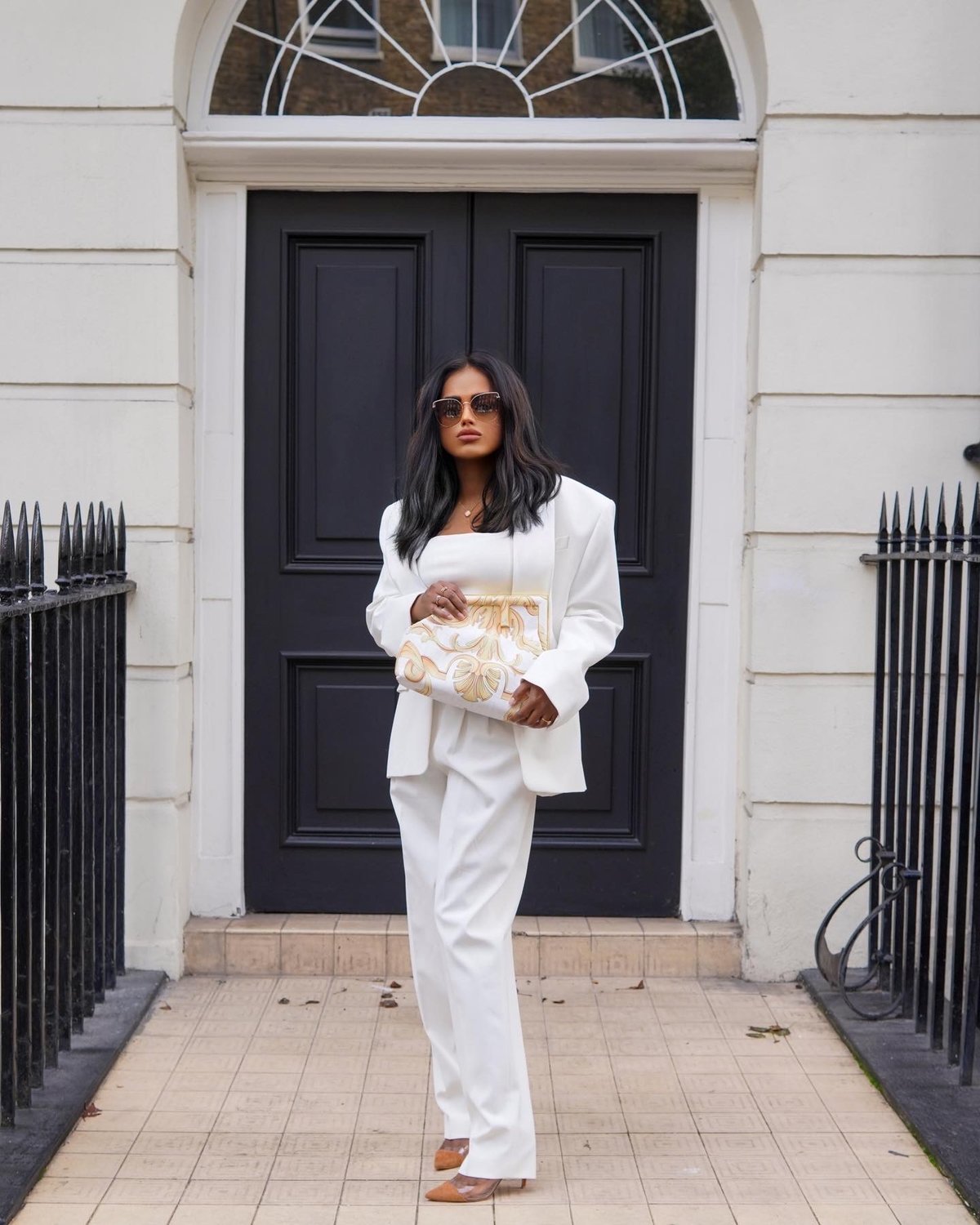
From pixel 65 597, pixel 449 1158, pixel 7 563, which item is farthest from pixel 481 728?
pixel 65 597

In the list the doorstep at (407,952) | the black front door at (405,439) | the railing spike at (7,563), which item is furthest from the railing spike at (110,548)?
the doorstep at (407,952)

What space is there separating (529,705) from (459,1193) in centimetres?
120

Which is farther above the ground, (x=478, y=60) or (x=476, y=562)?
(x=478, y=60)

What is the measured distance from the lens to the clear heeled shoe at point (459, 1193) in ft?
10.9

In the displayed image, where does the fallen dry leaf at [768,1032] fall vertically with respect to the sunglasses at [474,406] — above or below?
below

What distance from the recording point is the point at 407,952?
5.10 meters

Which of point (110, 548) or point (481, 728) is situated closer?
point (481, 728)

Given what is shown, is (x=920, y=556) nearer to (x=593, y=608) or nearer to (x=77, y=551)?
(x=593, y=608)

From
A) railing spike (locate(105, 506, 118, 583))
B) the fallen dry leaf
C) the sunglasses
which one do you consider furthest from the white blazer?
the fallen dry leaf

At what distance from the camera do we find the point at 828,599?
4.96 metres

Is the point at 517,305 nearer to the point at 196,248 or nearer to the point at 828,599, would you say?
the point at 196,248

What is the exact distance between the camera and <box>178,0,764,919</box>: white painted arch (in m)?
5.03

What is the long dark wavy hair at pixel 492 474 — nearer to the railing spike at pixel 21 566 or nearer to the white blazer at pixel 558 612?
the white blazer at pixel 558 612

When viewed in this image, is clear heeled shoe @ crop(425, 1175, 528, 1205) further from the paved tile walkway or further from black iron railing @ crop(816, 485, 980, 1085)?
black iron railing @ crop(816, 485, 980, 1085)
